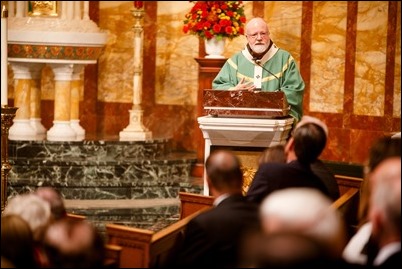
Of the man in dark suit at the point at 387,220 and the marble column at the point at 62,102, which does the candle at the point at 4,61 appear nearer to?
the man in dark suit at the point at 387,220

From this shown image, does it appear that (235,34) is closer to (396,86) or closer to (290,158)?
(396,86)

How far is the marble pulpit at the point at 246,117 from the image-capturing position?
23.4 ft

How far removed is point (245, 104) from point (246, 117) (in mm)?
103

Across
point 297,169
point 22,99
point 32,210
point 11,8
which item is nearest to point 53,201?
point 32,210

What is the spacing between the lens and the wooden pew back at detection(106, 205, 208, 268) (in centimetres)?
461

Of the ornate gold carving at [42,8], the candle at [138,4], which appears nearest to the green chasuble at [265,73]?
the candle at [138,4]

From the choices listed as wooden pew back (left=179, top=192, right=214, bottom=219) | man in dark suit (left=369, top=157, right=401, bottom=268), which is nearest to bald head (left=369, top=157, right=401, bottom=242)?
man in dark suit (left=369, top=157, right=401, bottom=268)

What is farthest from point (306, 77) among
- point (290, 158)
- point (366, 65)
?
point (290, 158)

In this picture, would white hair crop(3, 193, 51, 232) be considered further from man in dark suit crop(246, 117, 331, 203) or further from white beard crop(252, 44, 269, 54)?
white beard crop(252, 44, 269, 54)

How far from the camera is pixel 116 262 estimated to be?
4.31 m

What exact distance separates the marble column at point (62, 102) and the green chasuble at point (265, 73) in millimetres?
2907

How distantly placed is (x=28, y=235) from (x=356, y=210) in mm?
3095

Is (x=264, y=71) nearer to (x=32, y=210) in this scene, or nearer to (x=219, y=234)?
(x=219, y=234)

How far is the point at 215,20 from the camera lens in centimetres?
1009
